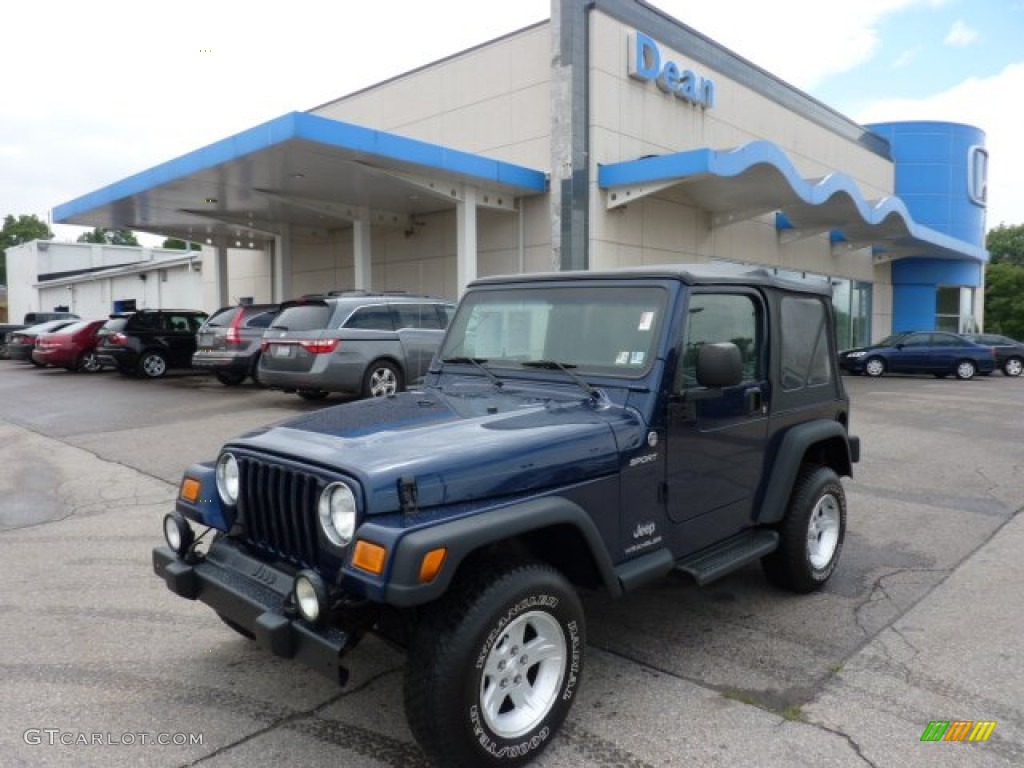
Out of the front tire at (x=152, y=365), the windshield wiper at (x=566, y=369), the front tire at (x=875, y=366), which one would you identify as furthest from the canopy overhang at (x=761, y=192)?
the windshield wiper at (x=566, y=369)

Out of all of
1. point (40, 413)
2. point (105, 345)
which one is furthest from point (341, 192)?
point (40, 413)

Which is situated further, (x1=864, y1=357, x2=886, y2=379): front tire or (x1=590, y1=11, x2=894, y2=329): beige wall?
(x1=864, y1=357, x2=886, y2=379): front tire

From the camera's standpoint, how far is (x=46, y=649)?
384 cm

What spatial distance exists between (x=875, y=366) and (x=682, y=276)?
21.5 m

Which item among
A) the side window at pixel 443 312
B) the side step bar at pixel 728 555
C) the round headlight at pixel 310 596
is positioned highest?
the side window at pixel 443 312

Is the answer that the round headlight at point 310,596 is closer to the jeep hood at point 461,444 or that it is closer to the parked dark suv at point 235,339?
the jeep hood at point 461,444

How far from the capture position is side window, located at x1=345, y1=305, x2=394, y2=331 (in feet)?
38.3

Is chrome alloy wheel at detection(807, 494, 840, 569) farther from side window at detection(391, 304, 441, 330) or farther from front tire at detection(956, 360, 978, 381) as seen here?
front tire at detection(956, 360, 978, 381)

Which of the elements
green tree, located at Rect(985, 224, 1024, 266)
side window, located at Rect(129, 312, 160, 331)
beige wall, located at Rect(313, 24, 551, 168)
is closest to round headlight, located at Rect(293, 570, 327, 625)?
beige wall, located at Rect(313, 24, 551, 168)

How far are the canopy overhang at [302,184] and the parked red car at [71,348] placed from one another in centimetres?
331

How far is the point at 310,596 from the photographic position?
2.62 metres

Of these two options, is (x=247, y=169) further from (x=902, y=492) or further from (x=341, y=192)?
(x=902, y=492)

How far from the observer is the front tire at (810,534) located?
4.39 metres

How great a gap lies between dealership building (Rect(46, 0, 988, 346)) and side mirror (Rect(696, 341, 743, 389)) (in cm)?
1121
